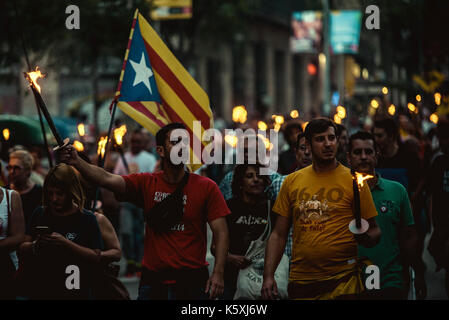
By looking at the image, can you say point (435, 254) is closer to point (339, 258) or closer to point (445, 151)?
point (445, 151)

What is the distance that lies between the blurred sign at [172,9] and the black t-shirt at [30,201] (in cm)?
1340

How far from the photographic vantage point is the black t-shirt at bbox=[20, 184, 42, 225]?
7.49 meters

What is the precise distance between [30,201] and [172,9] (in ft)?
51.1

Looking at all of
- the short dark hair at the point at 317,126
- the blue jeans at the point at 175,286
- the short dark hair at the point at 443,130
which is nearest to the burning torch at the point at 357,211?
the short dark hair at the point at 317,126

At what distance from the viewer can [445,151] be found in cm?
870

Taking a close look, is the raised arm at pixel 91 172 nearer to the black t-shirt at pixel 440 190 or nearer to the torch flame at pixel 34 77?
the torch flame at pixel 34 77

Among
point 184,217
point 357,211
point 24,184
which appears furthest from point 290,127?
point 357,211

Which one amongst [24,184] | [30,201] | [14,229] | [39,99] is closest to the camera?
[39,99]

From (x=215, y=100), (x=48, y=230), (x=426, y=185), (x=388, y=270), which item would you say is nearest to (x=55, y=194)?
(x=48, y=230)

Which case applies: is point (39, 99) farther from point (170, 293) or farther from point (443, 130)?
point (443, 130)

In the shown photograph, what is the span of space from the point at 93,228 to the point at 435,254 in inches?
130

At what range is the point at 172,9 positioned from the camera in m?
22.6

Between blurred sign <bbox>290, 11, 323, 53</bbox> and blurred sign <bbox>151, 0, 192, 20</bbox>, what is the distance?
635 inches

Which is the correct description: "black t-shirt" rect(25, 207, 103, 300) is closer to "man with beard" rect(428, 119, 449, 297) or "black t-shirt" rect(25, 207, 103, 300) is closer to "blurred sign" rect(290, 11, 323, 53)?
"man with beard" rect(428, 119, 449, 297)
